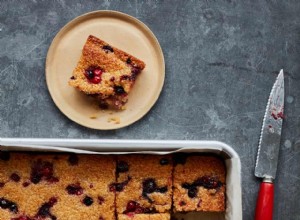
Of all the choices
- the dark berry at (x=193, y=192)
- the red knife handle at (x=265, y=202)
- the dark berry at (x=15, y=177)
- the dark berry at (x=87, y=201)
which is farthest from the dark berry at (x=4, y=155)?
the red knife handle at (x=265, y=202)

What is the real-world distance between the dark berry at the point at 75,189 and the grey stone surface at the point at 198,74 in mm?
406

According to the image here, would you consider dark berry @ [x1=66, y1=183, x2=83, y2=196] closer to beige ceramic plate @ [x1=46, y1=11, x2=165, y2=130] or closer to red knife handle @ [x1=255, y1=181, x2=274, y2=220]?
beige ceramic plate @ [x1=46, y1=11, x2=165, y2=130]

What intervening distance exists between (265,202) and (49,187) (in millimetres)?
1346

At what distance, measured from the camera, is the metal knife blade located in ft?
12.2

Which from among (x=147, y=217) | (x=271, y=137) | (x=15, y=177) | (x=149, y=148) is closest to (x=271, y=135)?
(x=271, y=137)

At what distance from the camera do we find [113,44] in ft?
12.1

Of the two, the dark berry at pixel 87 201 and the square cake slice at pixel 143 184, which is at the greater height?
the square cake slice at pixel 143 184

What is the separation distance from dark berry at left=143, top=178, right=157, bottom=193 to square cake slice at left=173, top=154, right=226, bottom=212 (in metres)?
0.14

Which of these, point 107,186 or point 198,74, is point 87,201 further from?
point 198,74

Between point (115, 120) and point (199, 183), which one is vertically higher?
point (115, 120)

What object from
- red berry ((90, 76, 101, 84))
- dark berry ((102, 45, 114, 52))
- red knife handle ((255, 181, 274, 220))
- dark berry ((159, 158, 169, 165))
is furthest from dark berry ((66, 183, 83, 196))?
red knife handle ((255, 181, 274, 220))

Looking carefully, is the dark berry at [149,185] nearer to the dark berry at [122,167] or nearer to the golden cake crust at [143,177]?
the golden cake crust at [143,177]

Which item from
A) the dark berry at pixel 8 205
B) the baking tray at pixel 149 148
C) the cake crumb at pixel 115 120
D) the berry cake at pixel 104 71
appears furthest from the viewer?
the cake crumb at pixel 115 120

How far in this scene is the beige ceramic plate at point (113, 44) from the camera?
12.0 ft
